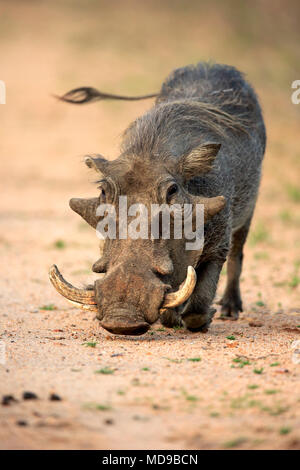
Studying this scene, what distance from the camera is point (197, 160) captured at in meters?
4.29

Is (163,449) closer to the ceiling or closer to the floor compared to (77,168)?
closer to the floor

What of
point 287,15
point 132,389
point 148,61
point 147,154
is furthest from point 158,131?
point 287,15

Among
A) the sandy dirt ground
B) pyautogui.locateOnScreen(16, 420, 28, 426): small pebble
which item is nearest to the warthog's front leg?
the sandy dirt ground

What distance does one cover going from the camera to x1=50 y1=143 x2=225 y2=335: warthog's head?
3.77 metres

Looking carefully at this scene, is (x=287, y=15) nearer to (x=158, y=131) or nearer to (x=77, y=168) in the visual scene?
(x=77, y=168)

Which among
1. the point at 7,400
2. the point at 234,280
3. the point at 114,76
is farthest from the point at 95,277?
the point at 114,76

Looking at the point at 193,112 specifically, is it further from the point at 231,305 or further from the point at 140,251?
the point at 231,305

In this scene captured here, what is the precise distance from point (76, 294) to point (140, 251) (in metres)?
0.46

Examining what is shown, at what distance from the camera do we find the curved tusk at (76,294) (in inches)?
158

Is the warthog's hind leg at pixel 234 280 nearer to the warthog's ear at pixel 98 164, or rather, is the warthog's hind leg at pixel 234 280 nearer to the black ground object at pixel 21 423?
the warthog's ear at pixel 98 164

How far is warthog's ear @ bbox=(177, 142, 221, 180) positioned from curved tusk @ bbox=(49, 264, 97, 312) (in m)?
0.92

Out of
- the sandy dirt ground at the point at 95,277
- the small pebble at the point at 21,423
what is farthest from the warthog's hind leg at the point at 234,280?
the small pebble at the point at 21,423

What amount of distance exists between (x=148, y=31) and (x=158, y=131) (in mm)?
19014

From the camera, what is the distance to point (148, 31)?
2262cm
